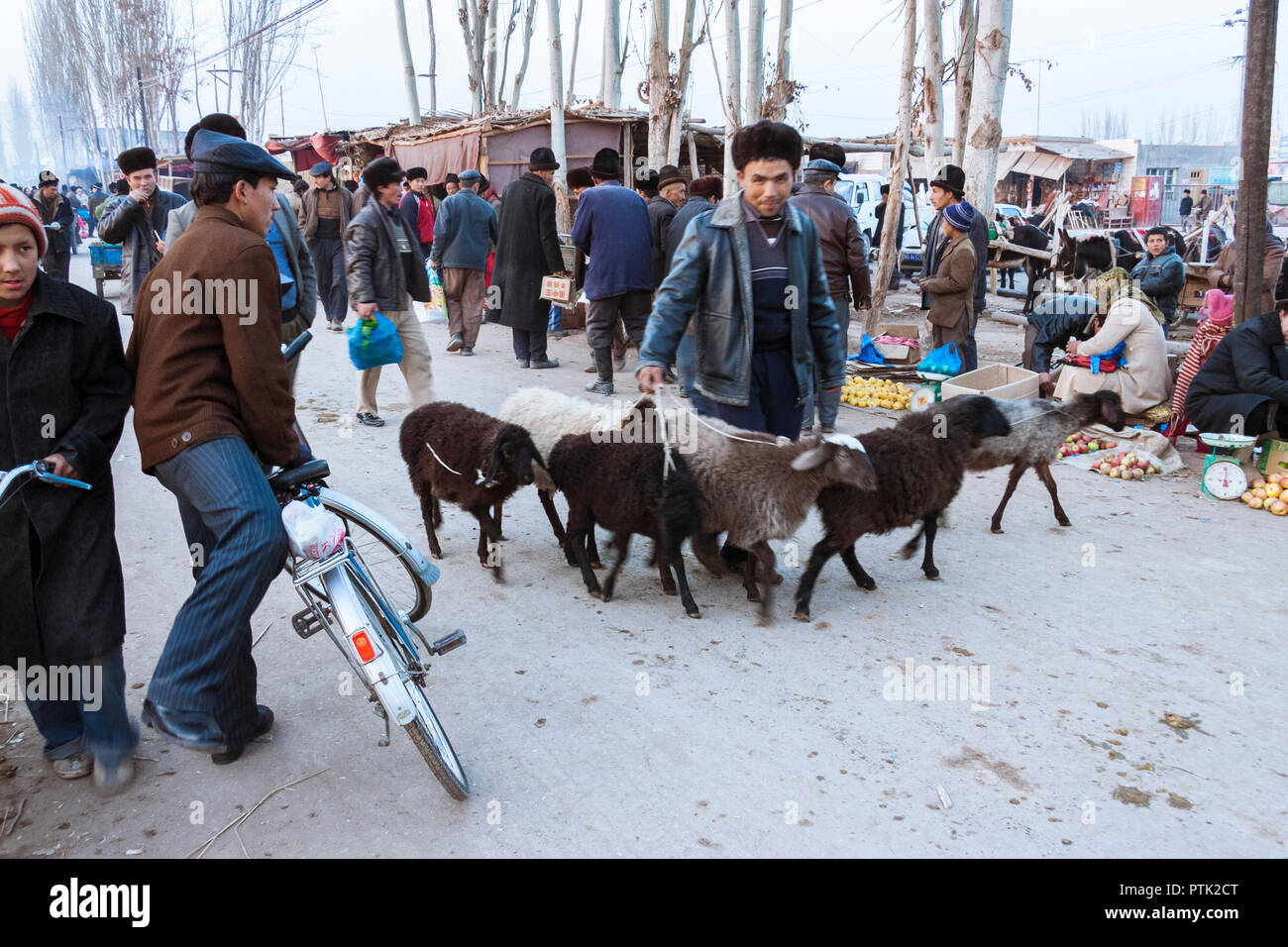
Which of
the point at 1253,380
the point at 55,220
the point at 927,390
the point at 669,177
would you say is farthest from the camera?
the point at 55,220

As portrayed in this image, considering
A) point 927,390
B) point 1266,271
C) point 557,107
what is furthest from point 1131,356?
point 557,107

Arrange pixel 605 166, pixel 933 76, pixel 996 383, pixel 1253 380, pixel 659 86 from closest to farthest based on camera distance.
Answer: pixel 1253 380
pixel 996 383
pixel 605 166
pixel 933 76
pixel 659 86

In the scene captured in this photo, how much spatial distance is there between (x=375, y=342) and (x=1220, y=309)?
22.6ft

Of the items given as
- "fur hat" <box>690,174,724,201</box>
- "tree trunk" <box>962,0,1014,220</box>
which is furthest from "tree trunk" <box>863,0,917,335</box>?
"fur hat" <box>690,174,724,201</box>

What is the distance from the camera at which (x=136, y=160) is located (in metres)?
6.47

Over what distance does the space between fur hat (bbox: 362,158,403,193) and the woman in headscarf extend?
277 inches

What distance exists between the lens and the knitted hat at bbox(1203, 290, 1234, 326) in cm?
764

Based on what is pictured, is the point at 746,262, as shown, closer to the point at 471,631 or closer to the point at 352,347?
the point at 471,631

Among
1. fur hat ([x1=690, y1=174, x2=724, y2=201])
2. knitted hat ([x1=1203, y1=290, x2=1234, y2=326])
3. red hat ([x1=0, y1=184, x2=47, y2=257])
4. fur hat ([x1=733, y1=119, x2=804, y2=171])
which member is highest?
fur hat ([x1=690, y1=174, x2=724, y2=201])

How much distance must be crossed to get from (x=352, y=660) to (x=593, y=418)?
2.40 metres

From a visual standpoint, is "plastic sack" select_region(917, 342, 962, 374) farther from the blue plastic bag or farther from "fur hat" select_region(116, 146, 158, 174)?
"fur hat" select_region(116, 146, 158, 174)

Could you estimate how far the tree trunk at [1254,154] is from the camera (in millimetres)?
6895

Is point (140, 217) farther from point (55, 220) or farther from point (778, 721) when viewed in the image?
point (55, 220)

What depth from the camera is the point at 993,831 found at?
9.69 ft
